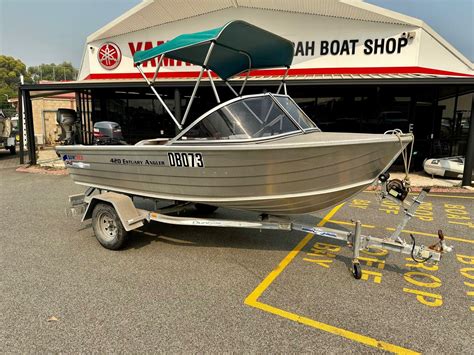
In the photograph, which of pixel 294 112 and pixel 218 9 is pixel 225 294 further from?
pixel 218 9

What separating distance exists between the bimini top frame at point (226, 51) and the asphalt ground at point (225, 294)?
2.04 meters

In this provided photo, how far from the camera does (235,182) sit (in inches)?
151

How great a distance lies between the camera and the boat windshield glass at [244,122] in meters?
3.92

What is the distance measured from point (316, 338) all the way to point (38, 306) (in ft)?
8.94

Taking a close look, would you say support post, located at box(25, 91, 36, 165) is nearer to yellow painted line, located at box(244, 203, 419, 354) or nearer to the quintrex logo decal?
the quintrex logo decal

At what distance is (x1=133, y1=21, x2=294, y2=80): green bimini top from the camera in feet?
13.1

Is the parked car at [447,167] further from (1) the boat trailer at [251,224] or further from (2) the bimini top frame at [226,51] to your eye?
(1) the boat trailer at [251,224]

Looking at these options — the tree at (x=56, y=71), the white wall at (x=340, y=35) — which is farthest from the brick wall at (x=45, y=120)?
the tree at (x=56, y=71)

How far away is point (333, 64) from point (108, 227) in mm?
10200

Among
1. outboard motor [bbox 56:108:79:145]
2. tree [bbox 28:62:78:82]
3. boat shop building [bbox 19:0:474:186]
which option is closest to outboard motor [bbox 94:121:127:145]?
boat shop building [bbox 19:0:474:186]

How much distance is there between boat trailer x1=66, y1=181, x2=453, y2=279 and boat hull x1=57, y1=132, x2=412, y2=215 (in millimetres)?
208

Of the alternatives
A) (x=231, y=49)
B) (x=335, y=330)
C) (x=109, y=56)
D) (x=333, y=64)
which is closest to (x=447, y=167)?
(x=333, y=64)

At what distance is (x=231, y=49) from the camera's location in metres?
4.97

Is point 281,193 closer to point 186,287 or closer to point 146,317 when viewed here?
point 186,287
